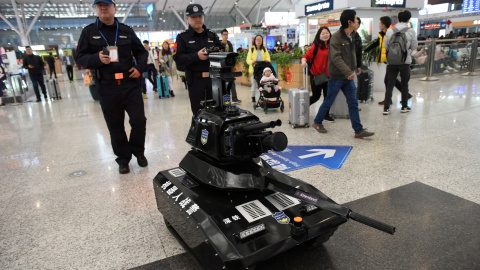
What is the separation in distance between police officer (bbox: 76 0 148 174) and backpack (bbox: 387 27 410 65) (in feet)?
13.3

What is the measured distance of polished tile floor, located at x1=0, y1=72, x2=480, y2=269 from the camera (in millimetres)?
2105

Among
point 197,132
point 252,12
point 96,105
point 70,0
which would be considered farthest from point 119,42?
point 252,12

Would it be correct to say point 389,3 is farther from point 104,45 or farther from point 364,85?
point 104,45

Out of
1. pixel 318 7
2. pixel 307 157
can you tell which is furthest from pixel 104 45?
pixel 318 7

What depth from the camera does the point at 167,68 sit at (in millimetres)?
9422

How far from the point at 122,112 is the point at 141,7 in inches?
1354

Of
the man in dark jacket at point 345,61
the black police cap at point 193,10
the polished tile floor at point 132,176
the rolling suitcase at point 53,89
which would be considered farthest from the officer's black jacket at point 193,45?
the rolling suitcase at point 53,89

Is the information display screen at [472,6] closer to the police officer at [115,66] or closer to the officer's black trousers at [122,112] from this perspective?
the police officer at [115,66]

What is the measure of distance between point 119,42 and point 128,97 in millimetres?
559

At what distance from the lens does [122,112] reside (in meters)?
3.30

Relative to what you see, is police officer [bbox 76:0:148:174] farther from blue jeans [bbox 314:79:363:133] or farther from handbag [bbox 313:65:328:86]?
handbag [bbox 313:65:328:86]

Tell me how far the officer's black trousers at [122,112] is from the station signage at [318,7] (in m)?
8.06

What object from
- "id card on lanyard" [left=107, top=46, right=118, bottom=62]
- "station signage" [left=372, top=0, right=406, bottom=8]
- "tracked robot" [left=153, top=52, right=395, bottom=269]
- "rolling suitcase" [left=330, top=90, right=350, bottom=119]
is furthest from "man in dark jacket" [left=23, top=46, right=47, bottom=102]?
"station signage" [left=372, top=0, right=406, bottom=8]

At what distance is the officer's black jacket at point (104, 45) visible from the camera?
2996 millimetres
